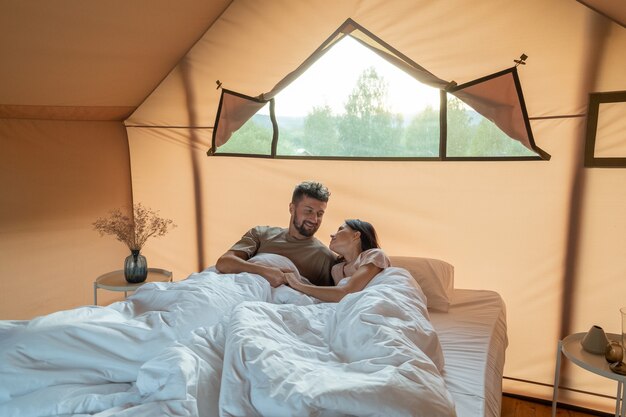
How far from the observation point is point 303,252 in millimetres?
2447

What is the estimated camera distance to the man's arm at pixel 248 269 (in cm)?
211

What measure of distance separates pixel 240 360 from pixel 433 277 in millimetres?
1303

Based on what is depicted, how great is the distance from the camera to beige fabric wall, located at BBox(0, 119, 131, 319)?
2.82m

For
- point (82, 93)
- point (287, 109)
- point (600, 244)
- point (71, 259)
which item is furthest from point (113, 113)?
point (600, 244)

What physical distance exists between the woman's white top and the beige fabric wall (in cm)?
179

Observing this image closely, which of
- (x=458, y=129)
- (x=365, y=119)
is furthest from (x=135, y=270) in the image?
(x=458, y=129)

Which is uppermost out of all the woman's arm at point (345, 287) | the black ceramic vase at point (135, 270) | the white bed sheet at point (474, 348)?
the woman's arm at point (345, 287)

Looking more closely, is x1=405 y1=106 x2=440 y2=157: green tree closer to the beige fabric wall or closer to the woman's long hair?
the woman's long hair

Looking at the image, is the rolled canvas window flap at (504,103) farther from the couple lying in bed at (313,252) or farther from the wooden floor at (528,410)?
the wooden floor at (528,410)

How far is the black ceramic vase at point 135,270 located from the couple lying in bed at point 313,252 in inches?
24.2

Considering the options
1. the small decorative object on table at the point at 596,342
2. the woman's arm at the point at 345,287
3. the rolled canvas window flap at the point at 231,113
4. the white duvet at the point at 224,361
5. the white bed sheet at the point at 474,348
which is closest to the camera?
the white duvet at the point at 224,361

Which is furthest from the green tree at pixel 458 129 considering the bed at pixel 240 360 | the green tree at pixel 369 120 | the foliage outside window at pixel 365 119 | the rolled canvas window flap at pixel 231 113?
the rolled canvas window flap at pixel 231 113

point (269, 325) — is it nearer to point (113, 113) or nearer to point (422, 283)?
point (422, 283)

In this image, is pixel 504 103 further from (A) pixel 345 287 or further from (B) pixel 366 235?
(A) pixel 345 287
